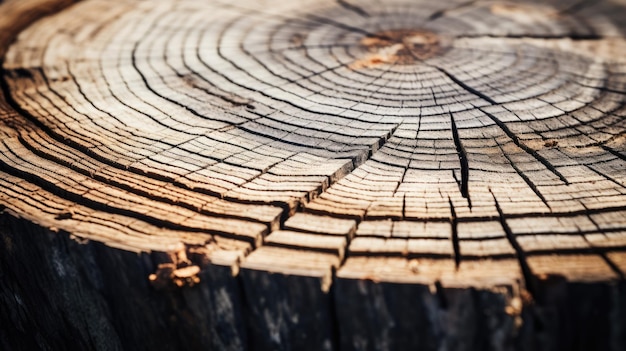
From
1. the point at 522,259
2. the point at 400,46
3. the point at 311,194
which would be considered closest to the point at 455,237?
the point at 522,259

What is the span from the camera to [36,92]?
8.20ft

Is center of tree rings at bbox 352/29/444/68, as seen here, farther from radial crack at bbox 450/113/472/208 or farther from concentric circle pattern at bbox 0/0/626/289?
radial crack at bbox 450/113/472/208

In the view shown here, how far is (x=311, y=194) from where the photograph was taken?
1.71m

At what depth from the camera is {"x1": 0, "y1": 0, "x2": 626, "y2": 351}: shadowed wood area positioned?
143 centimetres

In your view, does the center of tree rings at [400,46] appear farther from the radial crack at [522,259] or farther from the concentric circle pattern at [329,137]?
the radial crack at [522,259]

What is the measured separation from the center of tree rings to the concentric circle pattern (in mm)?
16

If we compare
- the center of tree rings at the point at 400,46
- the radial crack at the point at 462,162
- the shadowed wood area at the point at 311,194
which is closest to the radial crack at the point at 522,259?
the shadowed wood area at the point at 311,194

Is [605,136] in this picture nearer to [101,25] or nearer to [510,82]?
[510,82]

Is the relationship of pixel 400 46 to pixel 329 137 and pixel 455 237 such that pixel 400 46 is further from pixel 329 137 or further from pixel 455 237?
pixel 455 237

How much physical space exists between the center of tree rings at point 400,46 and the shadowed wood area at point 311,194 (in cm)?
2

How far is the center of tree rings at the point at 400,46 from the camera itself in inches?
110

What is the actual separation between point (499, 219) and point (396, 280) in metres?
0.42

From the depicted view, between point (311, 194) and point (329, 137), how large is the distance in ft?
1.49

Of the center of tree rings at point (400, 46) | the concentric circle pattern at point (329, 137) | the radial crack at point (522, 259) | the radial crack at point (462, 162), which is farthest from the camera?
the center of tree rings at point (400, 46)
